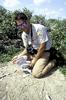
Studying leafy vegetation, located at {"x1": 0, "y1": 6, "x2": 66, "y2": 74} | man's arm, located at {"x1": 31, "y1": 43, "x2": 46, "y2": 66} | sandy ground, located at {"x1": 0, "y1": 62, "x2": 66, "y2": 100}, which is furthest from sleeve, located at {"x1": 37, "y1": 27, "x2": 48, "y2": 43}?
leafy vegetation, located at {"x1": 0, "y1": 6, "x2": 66, "y2": 74}

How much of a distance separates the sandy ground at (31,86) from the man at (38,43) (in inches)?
7.9

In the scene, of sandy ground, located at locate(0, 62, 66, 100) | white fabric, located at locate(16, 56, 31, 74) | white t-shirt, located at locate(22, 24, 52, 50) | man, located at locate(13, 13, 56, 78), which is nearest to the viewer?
sandy ground, located at locate(0, 62, 66, 100)

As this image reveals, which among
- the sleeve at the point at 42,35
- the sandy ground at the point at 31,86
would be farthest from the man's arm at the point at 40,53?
the sandy ground at the point at 31,86

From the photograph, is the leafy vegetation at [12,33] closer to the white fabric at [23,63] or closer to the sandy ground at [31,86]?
the white fabric at [23,63]

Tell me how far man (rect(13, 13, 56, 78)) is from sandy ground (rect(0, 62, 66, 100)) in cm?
20

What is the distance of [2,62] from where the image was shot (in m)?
7.52

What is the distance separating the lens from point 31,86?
5879 mm

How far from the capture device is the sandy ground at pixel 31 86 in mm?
5594

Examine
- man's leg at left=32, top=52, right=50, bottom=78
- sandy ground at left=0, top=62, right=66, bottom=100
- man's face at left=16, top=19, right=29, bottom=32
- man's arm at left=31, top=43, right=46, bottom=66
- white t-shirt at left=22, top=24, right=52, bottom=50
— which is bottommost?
sandy ground at left=0, top=62, right=66, bottom=100

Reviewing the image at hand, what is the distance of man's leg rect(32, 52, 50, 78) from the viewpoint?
20.5ft

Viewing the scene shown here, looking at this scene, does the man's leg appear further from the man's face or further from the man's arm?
the man's face

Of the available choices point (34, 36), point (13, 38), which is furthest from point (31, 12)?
point (34, 36)

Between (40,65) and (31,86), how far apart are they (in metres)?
0.70

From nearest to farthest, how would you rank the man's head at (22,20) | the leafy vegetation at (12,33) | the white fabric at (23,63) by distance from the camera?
the man's head at (22,20) → the white fabric at (23,63) → the leafy vegetation at (12,33)
